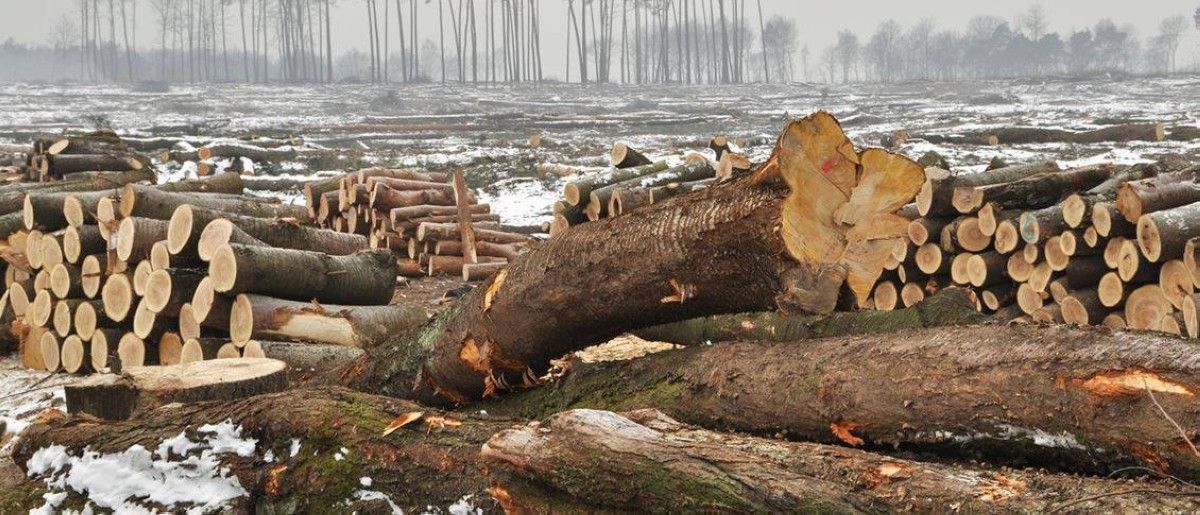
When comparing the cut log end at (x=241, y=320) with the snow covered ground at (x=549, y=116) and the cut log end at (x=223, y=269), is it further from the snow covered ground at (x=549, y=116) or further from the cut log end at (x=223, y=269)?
the snow covered ground at (x=549, y=116)

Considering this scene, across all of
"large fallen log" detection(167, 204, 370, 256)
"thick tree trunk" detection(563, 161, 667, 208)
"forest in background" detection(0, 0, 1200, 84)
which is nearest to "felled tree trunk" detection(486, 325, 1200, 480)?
"large fallen log" detection(167, 204, 370, 256)

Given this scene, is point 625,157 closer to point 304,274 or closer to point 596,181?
point 596,181

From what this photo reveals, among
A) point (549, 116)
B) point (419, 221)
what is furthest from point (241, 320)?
point (549, 116)

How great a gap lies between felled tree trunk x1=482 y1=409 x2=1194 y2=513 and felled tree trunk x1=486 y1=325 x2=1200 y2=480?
277mm

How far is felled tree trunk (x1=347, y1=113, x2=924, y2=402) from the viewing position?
338 centimetres

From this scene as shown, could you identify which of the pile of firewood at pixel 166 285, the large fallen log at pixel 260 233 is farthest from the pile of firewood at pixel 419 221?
the pile of firewood at pixel 166 285

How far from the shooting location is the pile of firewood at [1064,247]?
22.8 feet

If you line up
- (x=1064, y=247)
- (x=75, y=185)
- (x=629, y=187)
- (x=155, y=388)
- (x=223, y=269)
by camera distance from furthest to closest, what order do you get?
(x=75, y=185) < (x=629, y=187) < (x=1064, y=247) < (x=223, y=269) < (x=155, y=388)

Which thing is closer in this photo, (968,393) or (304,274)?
(968,393)

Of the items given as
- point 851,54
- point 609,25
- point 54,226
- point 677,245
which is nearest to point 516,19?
point 609,25

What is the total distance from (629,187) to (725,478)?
829 centimetres

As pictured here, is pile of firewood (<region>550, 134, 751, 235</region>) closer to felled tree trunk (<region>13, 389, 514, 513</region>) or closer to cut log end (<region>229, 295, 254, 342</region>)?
cut log end (<region>229, 295, 254, 342</region>)

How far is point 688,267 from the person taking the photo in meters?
3.74

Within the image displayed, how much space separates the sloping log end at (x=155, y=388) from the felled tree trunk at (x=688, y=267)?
0.73 metres
